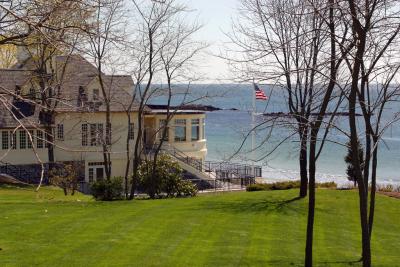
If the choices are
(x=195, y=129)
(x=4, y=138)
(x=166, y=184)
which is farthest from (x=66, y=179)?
(x=195, y=129)

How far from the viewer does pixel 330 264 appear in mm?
12625

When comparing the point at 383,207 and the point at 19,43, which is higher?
the point at 19,43

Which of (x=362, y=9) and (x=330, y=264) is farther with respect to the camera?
(x=330, y=264)

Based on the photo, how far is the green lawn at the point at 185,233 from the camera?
41.6 feet

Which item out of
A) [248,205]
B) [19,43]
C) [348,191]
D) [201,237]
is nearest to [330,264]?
[201,237]

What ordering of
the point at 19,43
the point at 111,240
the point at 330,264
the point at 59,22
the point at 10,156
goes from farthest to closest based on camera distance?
the point at 10,156
the point at 111,240
the point at 330,264
the point at 19,43
the point at 59,22

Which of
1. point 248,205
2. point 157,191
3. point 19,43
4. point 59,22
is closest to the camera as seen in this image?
point 59,22

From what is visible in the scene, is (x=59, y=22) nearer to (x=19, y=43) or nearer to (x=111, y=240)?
(x=19, y=43)

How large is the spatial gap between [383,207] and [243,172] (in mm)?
17955

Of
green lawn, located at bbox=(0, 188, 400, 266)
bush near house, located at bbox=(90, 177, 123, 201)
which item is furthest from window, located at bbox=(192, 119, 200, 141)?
green lawn, located at bbox=(0, 188, 400, 266)

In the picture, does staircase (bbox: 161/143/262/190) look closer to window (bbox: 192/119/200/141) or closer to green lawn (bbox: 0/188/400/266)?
window (bbox: 192/119/200/141)

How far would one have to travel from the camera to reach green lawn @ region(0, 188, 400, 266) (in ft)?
41.6

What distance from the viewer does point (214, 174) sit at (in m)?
39.7

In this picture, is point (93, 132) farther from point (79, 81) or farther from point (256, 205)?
point (256, 205)
